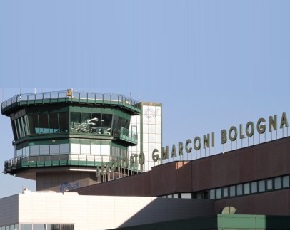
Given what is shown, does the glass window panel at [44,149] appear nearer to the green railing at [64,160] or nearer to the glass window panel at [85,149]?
the green railing at [64,160]

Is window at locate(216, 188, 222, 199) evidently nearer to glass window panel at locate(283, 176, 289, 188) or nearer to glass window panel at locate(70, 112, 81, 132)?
glass window panel at locate(283, 176, 289, 188)

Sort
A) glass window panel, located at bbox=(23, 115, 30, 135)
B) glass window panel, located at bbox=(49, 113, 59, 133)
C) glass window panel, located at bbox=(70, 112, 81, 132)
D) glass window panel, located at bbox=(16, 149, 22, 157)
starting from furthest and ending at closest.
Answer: glass window panel, located at bbox=(16, 149, 22, 157) < glass window panel, located at bbox=(23, 115, 30, 135) < glass window panel, located at bbox=(49, 113, 59, 133) < glass window panel, located at bbox=(70, 112, 81, 132)

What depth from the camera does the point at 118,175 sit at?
11200 cm

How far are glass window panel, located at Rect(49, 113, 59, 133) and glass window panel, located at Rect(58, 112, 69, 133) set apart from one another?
19.3 inches

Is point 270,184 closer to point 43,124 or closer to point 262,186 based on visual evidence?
point 262,186

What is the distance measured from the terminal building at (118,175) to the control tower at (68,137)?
0.41 ft

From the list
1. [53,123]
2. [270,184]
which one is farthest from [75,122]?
[270,184]

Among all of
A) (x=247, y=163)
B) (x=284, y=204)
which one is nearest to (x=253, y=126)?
(x=247, y=163)

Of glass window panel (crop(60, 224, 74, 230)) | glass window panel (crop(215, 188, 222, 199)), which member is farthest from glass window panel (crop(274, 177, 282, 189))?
glass window panel (crop(60, 224, 74, 230))

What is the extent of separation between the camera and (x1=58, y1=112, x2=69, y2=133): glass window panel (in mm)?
112312

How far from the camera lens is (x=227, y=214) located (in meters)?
56.2

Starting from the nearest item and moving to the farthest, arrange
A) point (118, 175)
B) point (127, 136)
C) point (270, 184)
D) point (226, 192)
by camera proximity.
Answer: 1. point (270, 184)
2. point (226, 192)
3. point (118, 175)
4. point (127, 136)

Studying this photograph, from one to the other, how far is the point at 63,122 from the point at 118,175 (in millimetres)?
9436

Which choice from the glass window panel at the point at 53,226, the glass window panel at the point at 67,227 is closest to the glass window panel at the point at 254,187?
the glass window panel at the point at 67,227
